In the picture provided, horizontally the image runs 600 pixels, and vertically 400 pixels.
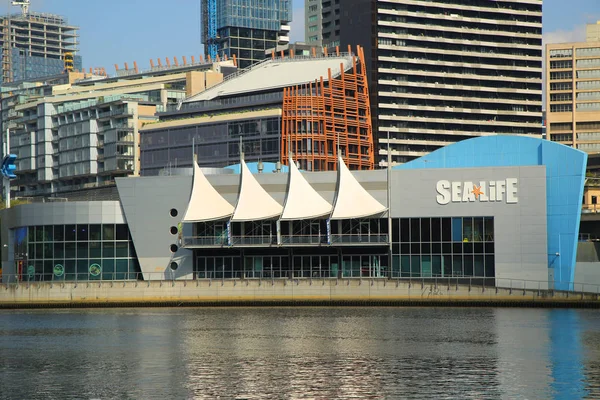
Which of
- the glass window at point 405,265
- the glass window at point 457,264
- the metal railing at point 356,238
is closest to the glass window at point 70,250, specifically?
the metal railing at point 356,238

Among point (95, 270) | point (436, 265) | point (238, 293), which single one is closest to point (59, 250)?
point (95, 270)

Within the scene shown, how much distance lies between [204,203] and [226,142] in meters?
78.8

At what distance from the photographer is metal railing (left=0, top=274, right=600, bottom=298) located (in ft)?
345

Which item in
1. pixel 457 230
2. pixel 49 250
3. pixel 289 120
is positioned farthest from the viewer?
pixel 289 120

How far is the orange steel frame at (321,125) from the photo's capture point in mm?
181375

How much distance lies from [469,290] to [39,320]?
35.8 m

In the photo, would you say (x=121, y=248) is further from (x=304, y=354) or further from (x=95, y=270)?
(x=304, y=354)

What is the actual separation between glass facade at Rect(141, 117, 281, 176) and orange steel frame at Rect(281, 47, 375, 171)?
9.77 ft

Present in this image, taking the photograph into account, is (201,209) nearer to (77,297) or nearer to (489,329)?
(77,297)

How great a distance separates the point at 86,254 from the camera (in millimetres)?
115562

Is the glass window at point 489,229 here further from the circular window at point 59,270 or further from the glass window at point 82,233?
the circular window at point 59,270

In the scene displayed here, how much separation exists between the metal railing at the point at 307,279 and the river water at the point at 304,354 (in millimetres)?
4411

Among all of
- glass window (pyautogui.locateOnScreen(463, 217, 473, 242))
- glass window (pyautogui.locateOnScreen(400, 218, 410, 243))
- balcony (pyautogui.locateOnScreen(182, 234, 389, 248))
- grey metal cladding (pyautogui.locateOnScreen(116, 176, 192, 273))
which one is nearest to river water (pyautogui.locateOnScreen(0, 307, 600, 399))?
balcony (pyautogui.locateOnScreen(182, 234, 389, 248))

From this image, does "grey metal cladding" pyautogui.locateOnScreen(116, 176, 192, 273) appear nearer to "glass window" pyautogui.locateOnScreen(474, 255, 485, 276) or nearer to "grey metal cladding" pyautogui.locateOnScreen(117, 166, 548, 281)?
"grey metal cladding" pyautogui.locateOnScreen(117, 166, 548, 281)
